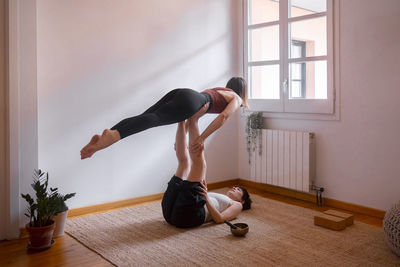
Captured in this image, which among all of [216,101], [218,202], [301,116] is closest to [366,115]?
[301,116]

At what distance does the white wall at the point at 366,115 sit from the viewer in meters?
3.43

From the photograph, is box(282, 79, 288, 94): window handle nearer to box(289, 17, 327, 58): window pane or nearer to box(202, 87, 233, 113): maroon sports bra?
box(289, 17, 327, 58): window pane

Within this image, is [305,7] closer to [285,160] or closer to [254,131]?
[254,131]

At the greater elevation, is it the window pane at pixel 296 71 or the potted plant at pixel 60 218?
the window pane at pixel 296 71

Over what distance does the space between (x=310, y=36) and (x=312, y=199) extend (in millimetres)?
1718

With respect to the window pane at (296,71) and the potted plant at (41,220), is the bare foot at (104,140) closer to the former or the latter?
the potted plant at (41,220)

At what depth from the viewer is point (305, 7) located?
4117 millimetres

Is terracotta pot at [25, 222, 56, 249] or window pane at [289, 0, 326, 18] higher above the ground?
window pane at [289, 0, 326, 18]

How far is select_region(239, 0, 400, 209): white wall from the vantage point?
343 cm

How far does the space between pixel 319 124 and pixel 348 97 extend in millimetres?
425

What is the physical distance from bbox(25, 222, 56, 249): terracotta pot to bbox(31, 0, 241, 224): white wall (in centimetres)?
49

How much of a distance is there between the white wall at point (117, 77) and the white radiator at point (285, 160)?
0.54 metres

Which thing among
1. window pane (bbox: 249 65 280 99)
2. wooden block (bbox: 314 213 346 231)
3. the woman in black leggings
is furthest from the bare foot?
window pane (bbox: 249 65 280 99)

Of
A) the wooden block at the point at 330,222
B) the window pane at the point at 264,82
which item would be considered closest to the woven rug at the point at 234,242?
the wooden block at the point at 330,222
